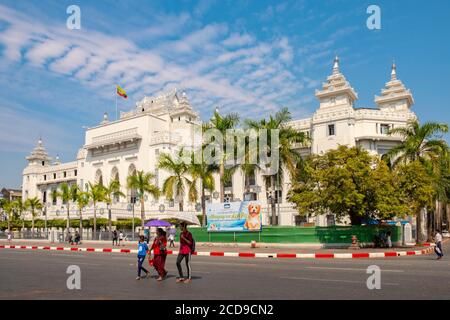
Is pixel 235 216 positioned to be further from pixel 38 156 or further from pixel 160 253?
→ pixel 38 156

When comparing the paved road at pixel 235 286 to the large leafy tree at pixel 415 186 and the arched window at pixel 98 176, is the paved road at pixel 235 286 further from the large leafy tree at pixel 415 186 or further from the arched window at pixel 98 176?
the arched window at pixel 98 176

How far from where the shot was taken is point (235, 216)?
3027 centimetres

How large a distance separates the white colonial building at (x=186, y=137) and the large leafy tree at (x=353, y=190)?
1215 cm

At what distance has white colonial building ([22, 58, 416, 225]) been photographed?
4875 cm

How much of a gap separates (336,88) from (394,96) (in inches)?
474

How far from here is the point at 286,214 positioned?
164ft

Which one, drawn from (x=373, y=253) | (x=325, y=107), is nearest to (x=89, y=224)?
(x=325, y=107)

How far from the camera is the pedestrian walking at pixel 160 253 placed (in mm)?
12109

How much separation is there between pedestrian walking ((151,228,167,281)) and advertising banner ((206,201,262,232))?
16.8 metres

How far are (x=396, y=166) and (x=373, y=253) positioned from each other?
12.6 m

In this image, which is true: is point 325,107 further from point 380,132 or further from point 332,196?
point 332,196

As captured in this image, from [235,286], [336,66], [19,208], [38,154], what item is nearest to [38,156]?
[38,154]

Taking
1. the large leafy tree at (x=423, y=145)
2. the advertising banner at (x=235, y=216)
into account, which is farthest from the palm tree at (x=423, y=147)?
the advertising banner at (x=235, y=216)

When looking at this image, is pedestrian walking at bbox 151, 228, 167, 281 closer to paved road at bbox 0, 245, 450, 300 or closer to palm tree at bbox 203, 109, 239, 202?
paved road at bbox 0, 245, 450, 300
